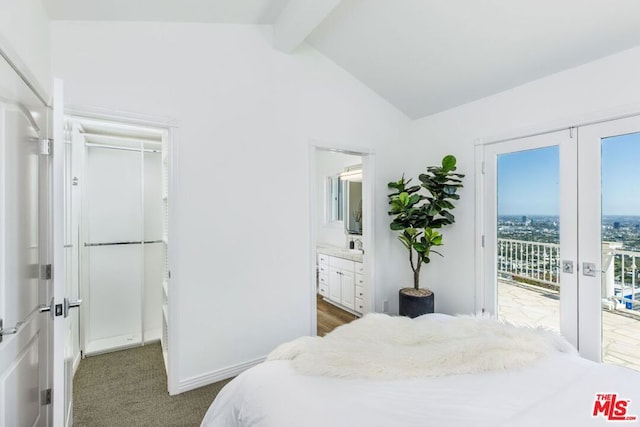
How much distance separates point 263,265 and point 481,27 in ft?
8.65

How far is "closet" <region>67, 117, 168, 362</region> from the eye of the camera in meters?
3.05

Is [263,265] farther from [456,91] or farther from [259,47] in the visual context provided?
[456,91]

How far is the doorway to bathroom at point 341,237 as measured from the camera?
345 cm

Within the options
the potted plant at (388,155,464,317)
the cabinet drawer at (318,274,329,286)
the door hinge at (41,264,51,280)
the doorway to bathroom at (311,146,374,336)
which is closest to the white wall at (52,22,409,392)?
the doorway to bathroom at (311,146,374,336)

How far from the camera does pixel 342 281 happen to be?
13.7 feet

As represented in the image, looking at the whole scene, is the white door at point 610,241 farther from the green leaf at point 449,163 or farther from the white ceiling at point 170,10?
the white ceiling at point 170,10

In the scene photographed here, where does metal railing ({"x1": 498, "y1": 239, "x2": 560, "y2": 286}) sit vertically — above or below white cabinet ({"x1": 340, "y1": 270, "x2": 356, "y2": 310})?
above

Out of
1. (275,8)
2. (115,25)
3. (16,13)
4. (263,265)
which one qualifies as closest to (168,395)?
(263,265)

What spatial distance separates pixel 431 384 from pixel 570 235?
206 centimetres

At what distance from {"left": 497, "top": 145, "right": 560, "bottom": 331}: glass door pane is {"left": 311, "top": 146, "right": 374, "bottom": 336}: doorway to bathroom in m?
1.32

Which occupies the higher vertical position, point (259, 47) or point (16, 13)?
point (259, 47)

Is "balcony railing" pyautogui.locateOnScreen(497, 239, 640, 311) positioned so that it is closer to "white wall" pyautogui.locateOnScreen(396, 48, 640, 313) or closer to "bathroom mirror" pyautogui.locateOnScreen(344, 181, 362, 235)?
"white wall" pyautogui.locateOnScreen(396, 48, 640, 313)

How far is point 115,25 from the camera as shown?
6.88ft

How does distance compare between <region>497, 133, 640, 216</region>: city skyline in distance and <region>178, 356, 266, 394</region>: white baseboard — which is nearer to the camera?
<region>497, 133, 640, 216</region>: city skyline in distance
